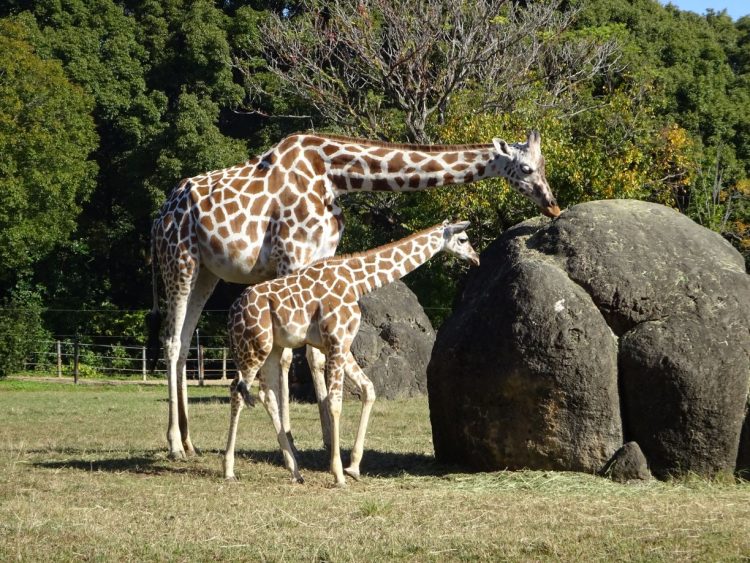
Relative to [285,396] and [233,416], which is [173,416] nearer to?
[285,396]

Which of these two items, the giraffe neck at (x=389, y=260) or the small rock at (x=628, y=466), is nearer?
the small rock at (x=628, y=466)

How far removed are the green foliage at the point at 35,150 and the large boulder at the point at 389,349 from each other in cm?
1419

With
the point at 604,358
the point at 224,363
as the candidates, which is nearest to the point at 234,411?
the point at 604,358

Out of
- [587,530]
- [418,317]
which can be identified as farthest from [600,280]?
[418,317]

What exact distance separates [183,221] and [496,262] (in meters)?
3.85

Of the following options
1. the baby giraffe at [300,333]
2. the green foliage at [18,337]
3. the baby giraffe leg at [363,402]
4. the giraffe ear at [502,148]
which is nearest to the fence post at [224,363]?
the green foliage at [18,337]

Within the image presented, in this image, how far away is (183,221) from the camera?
13430 millimetres

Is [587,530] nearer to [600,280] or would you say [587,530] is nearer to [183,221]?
[600,280]

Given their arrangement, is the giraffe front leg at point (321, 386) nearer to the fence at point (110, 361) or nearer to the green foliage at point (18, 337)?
the fence at point (110, 361)

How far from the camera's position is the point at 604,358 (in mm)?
10703

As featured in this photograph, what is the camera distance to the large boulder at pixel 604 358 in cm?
1056

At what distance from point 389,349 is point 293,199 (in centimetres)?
955

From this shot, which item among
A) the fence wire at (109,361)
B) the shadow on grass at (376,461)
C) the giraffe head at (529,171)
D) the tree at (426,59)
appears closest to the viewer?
the shadow on grass at (376,461)

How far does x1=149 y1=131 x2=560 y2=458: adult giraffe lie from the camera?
1259 centimetres
